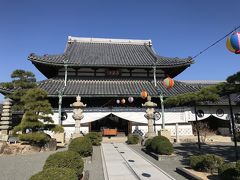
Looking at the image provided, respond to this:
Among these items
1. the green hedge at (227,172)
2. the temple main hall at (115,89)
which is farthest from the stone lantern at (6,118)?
the green hedge at (227,172)

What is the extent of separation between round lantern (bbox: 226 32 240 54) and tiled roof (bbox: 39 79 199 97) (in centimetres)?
1381

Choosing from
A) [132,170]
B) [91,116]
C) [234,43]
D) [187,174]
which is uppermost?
[234,43]

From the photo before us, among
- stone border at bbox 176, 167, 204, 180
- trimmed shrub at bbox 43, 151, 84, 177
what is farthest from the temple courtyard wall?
trimmed shrub at bbox 43, 151, 84, 177

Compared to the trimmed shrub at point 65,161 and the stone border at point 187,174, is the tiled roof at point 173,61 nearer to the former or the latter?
the stone border at point 187,174

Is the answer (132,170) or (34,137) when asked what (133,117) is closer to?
(34,137)

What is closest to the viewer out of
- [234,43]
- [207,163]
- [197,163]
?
[234,43]

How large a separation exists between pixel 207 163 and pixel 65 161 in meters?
5.20

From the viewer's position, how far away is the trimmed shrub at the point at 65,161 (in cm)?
650

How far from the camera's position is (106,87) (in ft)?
71.7

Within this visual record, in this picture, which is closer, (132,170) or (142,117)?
(132,170)

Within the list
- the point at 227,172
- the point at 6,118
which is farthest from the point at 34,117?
the point at 227,172

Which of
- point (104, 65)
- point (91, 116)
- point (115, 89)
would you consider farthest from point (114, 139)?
point (104, 65)

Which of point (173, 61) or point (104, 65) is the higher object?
point (173, 61)

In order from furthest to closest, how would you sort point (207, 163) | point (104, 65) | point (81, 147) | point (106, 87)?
1. point (104, 65)
2. point (106, 87)
3. point (81, 147)
4. point (207, 163)
